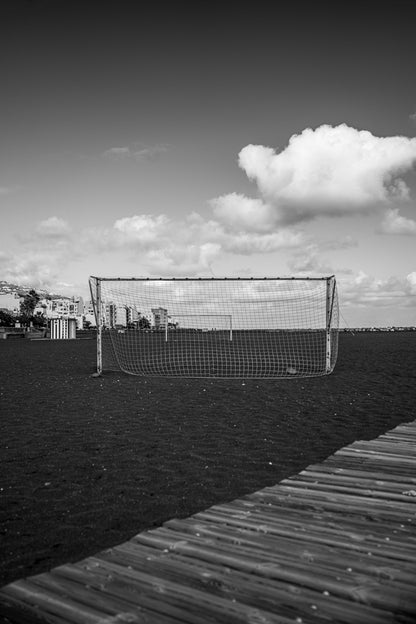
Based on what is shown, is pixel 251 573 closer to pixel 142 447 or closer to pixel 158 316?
pixel 142 447

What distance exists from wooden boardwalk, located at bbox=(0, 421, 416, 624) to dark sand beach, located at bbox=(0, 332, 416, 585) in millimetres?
942

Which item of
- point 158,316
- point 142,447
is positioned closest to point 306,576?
point 142,447

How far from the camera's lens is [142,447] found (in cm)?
809

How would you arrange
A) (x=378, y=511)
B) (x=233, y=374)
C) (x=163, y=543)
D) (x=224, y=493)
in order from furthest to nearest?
1. (x=233, y=374)
2. (x=224, y=493)
3. (x=378, y=511)
4. (x=163, y=543)

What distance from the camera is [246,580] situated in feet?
10.1

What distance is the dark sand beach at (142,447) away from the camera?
4910mm

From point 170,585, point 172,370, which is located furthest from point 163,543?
point 172,370

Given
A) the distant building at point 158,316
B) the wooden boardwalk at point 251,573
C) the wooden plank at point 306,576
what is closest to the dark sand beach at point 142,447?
the wooden boardwalk at point 251,573

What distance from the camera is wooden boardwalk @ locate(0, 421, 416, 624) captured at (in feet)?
9.08

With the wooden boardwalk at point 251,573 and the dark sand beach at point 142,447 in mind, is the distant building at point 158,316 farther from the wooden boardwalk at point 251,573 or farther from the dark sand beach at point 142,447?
the wooden boardwalk at point 251,573

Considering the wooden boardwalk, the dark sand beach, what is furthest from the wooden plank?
the dark sand beach

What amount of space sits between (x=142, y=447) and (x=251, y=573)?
5.12 m

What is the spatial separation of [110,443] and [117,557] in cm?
503

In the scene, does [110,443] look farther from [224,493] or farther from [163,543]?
[163,543]
